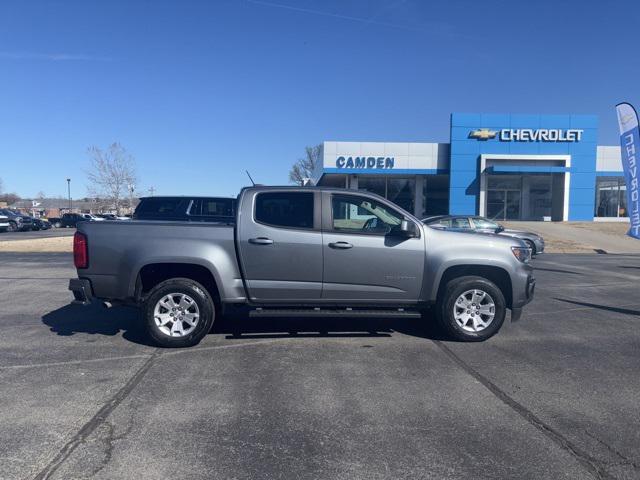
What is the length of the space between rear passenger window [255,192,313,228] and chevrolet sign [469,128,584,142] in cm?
3384

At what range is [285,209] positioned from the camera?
6.38 metres

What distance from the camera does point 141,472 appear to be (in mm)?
3268

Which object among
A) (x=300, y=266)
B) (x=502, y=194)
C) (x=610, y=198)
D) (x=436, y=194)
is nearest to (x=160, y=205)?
(x=300, y=266)

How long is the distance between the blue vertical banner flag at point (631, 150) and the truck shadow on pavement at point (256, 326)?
36.3 feet

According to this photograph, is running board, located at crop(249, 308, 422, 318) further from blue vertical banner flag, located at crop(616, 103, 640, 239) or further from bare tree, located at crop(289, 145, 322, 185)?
bare tree, located at crop(289, 145, 322, 185)

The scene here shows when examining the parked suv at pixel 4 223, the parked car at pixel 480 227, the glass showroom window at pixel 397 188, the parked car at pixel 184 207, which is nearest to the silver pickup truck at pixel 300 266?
the parked car at pixel 184 207

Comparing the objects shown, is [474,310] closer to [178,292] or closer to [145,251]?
[178,292]

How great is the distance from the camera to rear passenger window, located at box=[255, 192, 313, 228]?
632 cm

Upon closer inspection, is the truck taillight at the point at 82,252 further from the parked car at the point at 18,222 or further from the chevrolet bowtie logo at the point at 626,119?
the parked car at the point at 18,222

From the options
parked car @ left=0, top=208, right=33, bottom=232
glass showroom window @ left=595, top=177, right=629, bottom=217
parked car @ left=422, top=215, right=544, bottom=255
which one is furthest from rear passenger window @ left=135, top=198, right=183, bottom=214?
glass showroom window @ left=595, top=177, right=629, bottom=217

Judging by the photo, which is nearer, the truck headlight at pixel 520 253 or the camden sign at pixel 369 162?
the truck headlight at pixel 520 253

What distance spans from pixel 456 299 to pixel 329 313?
62.9 inches

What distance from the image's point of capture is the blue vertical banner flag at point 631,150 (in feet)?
48.4

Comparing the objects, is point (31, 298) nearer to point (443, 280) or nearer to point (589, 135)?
point (443, 280)
